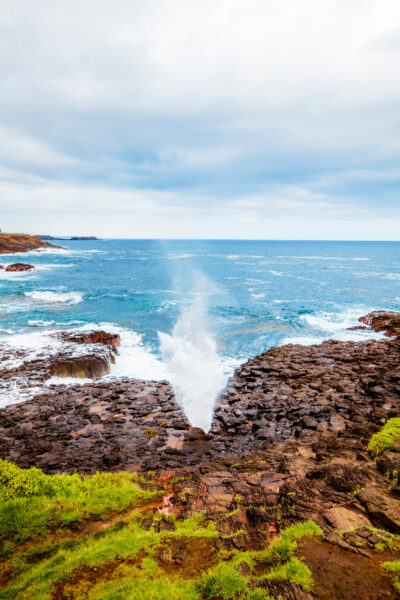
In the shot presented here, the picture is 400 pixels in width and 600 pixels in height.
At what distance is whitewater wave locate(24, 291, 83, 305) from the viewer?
49.5 m

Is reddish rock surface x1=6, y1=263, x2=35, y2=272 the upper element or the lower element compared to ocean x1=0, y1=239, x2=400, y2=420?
upper

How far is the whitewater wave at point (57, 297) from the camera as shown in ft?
163

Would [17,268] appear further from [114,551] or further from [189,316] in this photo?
[114,551]

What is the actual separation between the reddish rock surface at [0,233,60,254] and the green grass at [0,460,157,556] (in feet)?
508

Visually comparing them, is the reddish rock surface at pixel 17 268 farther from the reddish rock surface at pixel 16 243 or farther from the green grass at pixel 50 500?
the green grass at pixel 50 500

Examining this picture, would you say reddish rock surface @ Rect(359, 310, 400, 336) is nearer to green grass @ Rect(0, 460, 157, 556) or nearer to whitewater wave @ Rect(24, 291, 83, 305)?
green grass @ Rect(0, 460, 157, 556)

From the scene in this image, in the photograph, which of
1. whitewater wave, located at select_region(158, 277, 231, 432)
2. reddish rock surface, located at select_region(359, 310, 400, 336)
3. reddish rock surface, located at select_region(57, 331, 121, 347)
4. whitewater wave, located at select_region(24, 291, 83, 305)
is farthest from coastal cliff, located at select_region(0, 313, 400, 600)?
whitewater wave, located at select_region(24, 291, 83, 305)

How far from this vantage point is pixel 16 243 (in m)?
148

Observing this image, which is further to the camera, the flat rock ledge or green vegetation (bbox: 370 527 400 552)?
the flat rock ledge

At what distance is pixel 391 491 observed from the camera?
8.32 meters

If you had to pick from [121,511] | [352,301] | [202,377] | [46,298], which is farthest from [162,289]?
[121,511]

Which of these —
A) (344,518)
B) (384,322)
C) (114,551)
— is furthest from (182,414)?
(384,322)

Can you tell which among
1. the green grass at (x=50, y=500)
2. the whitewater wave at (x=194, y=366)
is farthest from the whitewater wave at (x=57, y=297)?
the green grass at (x=50, y=500)

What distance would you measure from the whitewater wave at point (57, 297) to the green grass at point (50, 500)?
42.6m
